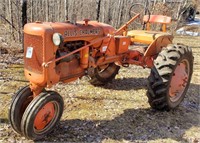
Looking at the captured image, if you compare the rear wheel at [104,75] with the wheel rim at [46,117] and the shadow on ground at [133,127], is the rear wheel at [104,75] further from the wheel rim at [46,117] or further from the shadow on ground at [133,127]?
the wheel rim at [46,117]

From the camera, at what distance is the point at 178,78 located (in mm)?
4691

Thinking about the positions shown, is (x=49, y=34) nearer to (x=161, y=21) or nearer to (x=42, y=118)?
(x=42, y=118)

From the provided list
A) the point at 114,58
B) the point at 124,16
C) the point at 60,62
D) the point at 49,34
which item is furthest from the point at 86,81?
the point at 124,16

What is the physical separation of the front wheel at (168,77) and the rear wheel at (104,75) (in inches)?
48.7

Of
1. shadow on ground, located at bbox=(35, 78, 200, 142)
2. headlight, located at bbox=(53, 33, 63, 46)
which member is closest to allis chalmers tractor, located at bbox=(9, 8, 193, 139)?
headlight, located at bbox=(53, 33, 63, 46)

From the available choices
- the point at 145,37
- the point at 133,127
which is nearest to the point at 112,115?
the point at 133,127

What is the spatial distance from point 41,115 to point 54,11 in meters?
5.58

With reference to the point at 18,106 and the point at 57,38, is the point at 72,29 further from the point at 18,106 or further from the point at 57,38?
the point at 18,106

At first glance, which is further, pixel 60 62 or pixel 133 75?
pixel 133 75

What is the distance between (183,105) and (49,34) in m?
2.92

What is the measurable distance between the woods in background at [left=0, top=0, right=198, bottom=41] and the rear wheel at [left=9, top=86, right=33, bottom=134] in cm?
427

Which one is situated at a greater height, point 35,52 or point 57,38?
point 57,38

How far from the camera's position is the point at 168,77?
4.27 m

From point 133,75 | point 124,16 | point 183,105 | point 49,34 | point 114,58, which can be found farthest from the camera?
point 124,16
